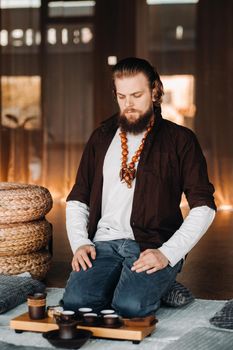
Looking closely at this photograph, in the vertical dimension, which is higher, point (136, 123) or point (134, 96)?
point (134, 96)

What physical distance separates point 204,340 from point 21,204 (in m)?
1.42

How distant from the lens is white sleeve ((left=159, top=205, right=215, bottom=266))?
2951 mm

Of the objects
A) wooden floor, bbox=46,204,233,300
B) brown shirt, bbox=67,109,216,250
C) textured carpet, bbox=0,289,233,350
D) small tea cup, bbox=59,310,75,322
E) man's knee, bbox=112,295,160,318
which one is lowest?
wooden floor, bbox=46,204,233,300

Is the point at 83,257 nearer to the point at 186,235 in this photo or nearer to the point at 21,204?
the point at 186,235

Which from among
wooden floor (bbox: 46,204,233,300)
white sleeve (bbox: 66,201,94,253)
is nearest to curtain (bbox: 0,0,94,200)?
wooden floor (bbox: 46,204,233,300)

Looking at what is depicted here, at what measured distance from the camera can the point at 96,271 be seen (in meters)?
3.08

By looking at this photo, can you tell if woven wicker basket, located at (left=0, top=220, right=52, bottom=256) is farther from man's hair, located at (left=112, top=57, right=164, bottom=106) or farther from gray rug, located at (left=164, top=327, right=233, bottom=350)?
gray rug, located at (left=164, top=327, right=233, bottom=350)

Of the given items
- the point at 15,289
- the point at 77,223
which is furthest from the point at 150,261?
the point at 15,289

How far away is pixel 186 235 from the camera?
2.97m

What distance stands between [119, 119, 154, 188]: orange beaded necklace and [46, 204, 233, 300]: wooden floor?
804 mm

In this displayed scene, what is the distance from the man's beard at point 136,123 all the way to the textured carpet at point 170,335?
760 mm

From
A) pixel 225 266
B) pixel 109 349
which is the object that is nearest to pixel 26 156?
pixel 225 266

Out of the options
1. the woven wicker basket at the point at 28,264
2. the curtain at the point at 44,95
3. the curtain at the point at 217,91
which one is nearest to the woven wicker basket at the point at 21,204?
the woven wicker basket at the point at 28,264

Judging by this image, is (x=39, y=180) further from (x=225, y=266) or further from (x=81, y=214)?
(x=81, y=214)
